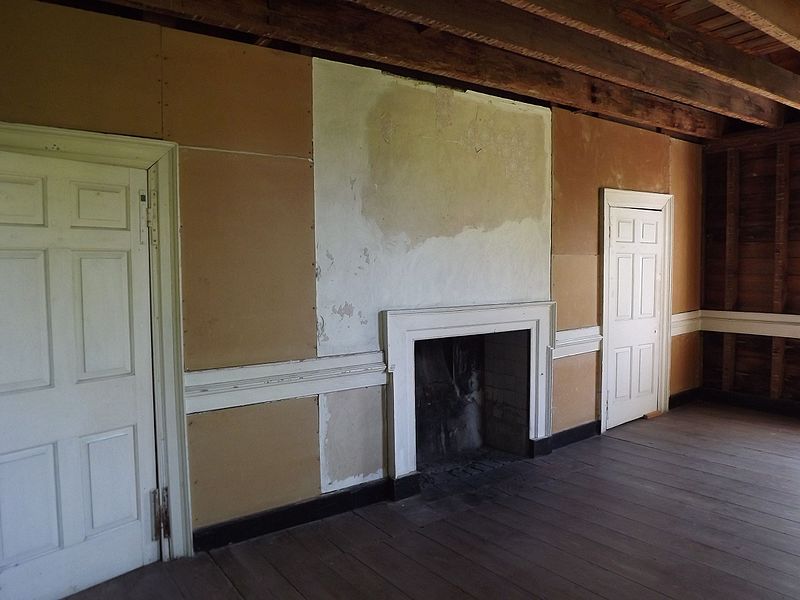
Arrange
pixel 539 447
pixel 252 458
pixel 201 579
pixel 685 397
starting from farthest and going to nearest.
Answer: pixel 685 397 < pixel 539 447 < pixel 252 458 < pixel 201 579

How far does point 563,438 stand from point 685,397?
2143 millimetres

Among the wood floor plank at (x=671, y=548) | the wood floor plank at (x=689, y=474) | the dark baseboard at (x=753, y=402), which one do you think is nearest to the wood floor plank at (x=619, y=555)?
the wood floor plank at (x=671, y=548)

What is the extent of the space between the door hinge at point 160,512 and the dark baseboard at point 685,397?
16.2 feet

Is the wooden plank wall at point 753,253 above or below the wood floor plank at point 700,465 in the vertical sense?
above

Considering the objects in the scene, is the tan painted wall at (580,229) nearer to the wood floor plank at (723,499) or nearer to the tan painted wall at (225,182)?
the wood floor plank at (723,499)

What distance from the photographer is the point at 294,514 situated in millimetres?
3117

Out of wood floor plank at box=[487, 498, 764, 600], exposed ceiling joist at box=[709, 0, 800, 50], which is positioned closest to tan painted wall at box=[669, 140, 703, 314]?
exposed ceiling joist at box=[709, 0, 800, 50]

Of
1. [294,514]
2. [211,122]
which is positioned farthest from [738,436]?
[211,122]

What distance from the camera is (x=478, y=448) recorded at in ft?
15.1

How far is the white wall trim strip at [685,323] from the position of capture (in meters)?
5.61

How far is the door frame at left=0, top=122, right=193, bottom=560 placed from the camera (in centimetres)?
267

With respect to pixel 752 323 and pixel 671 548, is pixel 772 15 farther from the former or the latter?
pixel 752 323

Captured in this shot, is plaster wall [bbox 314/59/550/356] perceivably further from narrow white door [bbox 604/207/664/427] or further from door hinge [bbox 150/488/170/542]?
door hinge [bbox 150/488/170/542]

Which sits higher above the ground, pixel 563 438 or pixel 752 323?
pixel 752 323
